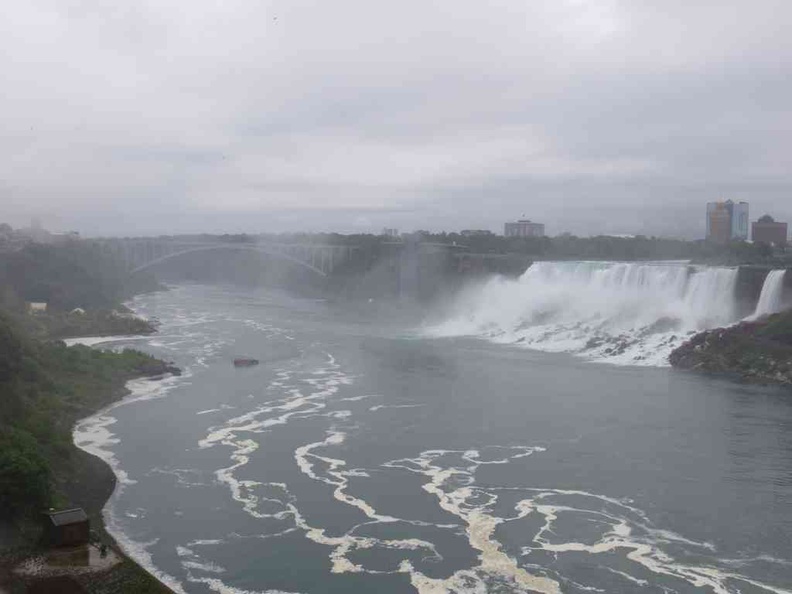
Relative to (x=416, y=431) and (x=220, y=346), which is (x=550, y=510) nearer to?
(x=416, y=431)

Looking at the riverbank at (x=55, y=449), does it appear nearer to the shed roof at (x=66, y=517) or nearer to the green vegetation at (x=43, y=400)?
the green vegetation at (x=43, y=400)

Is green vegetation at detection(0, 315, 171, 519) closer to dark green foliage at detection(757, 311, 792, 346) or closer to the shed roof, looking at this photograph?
the shed roof

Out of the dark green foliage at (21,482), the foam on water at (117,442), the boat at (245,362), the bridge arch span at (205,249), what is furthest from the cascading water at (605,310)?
the bridge arch span at (205,249)

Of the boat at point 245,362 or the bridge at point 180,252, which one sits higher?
the bridge at point 180,252

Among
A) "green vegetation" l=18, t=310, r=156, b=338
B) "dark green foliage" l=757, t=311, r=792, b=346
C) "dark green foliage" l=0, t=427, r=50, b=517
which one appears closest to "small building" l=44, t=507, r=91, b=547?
"dark green foliage" l=0, t=427, r=50, b=517

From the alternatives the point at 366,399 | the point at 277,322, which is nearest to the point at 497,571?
the point at 366,399

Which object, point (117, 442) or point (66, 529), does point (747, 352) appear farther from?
point (66, 529)
